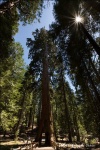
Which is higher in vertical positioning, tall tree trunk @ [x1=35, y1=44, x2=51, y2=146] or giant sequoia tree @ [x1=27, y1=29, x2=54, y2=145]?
giant sequoia tree @ [x1=27, y1=29, x2=54, y2=145]

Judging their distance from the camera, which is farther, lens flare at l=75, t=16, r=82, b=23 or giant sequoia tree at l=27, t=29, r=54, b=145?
giant sequoia tree at l=27, t=29, r=54, b=145

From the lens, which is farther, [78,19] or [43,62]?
[43,62]

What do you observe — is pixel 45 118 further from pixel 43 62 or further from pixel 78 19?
pixel 78 19

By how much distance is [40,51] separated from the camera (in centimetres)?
1977

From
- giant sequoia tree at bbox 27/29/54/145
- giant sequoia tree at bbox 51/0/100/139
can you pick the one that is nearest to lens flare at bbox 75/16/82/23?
giant sequoia tree at bbox 51/0/100/139

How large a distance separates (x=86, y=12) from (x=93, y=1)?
4.23 feet

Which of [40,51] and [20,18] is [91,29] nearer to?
[20,18]

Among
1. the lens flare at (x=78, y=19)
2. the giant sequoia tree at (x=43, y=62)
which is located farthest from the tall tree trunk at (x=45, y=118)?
the lens flare at (x=78, y=19)

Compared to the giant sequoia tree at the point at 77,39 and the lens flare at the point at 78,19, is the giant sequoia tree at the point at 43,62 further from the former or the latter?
the lens flare at the point at 78,19

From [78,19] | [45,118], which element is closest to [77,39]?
[78,19]

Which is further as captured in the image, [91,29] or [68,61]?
[68,61]

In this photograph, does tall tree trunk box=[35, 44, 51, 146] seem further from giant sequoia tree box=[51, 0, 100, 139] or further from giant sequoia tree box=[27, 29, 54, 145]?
giant sequoia tree box=[51, 0, 100, 139]

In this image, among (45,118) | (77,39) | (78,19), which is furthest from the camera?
(45,118)

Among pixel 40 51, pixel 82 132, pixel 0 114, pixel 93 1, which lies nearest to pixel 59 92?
pixel 82 132
